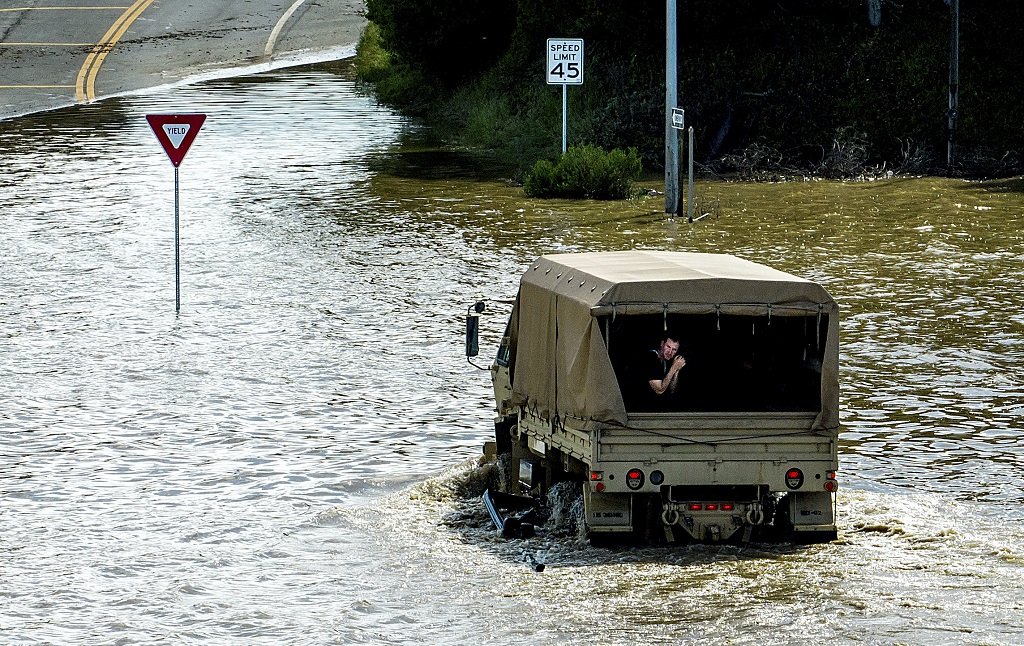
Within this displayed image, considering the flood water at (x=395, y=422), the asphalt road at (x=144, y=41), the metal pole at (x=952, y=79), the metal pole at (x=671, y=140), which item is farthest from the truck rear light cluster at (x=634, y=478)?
the asphalt road at (x=144, y=41)

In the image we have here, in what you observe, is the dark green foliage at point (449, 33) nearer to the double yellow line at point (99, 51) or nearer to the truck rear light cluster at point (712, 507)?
Result: the double yellow line at point (99, 51)

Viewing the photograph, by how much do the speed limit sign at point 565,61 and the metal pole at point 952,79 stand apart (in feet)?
27.0

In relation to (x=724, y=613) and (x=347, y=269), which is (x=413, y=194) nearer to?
(x=347, y=269)

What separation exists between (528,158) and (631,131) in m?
2.37

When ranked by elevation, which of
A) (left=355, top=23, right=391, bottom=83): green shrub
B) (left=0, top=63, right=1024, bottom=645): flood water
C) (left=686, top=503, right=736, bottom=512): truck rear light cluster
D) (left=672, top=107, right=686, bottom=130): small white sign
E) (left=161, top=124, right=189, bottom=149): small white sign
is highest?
(left=355, top=23, right=391, bottom=83): green shrub

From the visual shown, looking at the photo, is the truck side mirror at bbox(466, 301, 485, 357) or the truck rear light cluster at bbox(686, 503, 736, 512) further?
the truck side mirror at bbox(466, 301, 485, 357)

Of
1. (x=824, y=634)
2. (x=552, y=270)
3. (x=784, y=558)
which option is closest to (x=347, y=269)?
(x=552, y=270)

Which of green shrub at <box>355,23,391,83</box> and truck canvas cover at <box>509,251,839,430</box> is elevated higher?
green shrub at <box>355,23,391,83</box>

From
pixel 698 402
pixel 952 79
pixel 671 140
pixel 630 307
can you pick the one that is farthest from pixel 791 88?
pixel 630 307

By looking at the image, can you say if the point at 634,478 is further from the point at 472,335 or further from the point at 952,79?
the point at 952,79

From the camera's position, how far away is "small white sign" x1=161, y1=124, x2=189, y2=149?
835 inches

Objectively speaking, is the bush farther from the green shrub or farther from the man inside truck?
the green shrub

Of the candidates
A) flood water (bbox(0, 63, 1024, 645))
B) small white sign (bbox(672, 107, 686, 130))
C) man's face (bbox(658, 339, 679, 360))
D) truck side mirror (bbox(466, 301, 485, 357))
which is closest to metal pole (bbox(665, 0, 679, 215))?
small white sign (bbox(672, 107, 686, 130))

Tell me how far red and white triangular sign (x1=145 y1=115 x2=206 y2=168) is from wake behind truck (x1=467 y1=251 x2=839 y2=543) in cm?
1069
